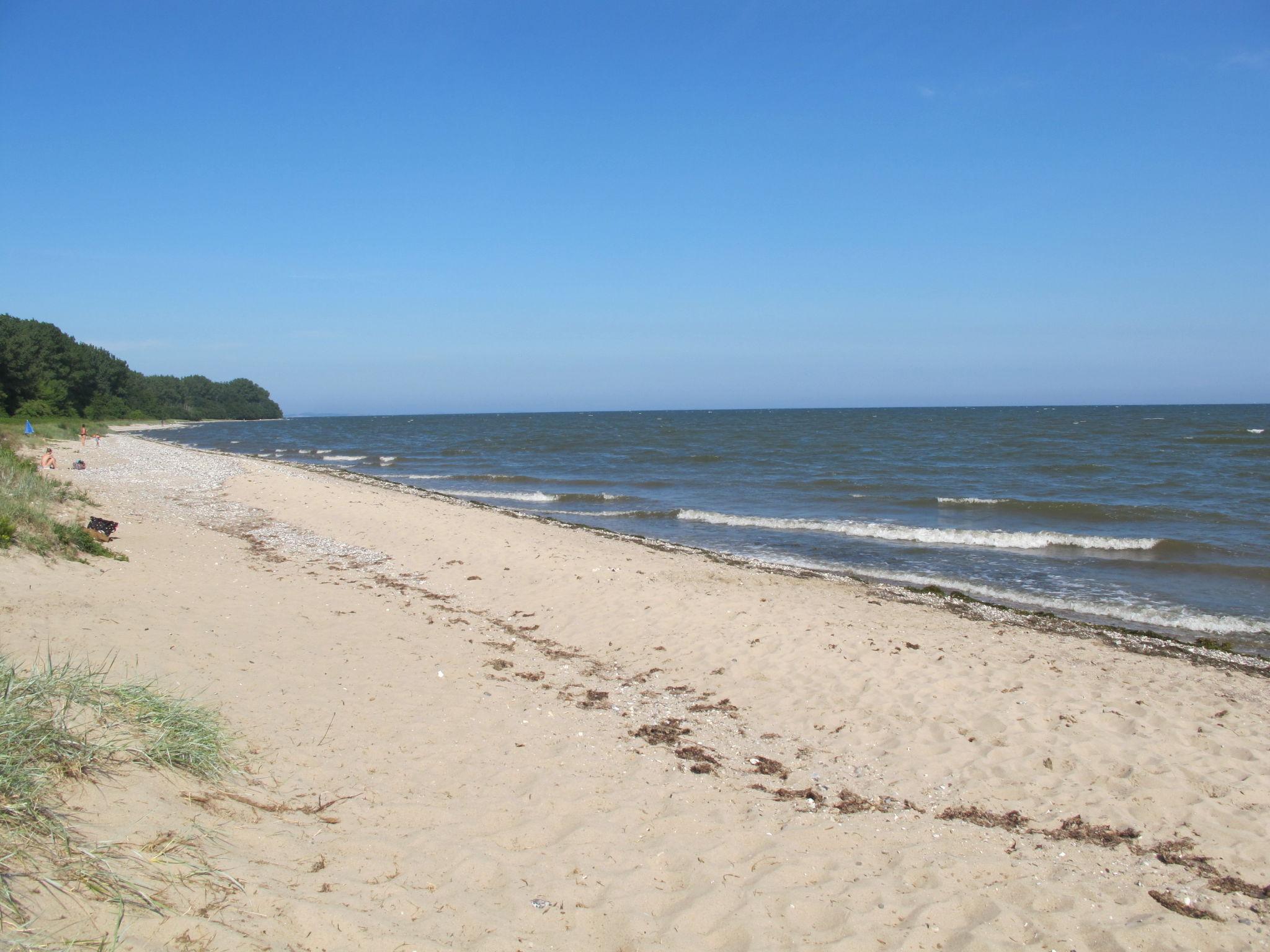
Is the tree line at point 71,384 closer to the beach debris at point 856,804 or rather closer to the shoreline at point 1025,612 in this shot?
the shoreline at point 1025,612

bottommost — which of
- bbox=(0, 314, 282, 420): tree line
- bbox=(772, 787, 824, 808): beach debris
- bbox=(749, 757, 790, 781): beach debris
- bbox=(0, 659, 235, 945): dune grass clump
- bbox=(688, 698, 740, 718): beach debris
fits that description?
bbox=(688, 698, 740, 718): beach debris

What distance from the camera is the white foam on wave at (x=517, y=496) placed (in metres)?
22.0

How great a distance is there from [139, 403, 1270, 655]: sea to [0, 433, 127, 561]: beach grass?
32.7 ft

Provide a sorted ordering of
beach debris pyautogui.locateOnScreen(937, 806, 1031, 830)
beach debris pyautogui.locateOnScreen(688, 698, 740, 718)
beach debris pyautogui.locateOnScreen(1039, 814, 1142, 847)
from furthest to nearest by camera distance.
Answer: beach debris pyautogui.locateOnScreen(688, 698, 740, 718), beach debris pyautogui.locateOnScreen(937, 806, 1031, 830), beach debris pyautogui.locateOnScreen(1039, 814, 1142, 847)

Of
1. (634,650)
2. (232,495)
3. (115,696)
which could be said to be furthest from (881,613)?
(232,495)

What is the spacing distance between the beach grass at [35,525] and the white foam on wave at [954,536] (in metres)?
12.2

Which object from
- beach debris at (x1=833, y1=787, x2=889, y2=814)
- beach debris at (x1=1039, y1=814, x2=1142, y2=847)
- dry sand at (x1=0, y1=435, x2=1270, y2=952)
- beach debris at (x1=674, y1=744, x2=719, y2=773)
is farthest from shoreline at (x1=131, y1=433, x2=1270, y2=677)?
beach debris at (x1=674, y1=744, x2=719, y2=773)

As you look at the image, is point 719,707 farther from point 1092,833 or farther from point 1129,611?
point 1129,611

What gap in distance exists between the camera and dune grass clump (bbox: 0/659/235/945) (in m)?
2.37

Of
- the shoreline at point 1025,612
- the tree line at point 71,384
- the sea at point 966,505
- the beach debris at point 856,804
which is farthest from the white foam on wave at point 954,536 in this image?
the tree line at point 71,384

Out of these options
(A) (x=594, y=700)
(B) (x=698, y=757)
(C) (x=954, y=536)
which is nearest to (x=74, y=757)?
(B) (x=698, y=757)

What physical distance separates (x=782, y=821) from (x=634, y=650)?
136 inches

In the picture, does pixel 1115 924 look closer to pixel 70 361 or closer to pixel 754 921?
pixel 754 921

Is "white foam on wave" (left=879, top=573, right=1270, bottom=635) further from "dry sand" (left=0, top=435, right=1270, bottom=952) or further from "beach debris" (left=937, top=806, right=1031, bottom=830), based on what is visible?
"beach debris" (left=937, top=806, right=1031, bottom=830)
